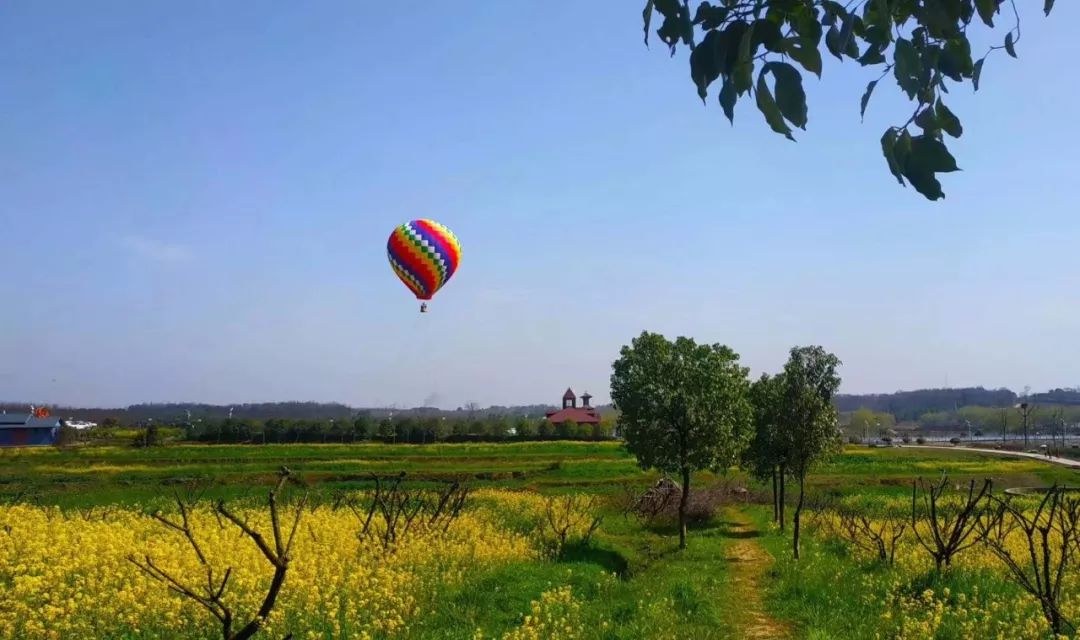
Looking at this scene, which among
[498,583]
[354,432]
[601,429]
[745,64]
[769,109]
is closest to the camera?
[769,109]

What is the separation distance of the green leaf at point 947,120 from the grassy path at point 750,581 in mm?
12771

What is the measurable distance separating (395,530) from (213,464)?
54773mm

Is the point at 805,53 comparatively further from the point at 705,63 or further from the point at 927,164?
the point at 927,164

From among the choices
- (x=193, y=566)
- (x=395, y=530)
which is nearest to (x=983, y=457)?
(x=395, y=530)

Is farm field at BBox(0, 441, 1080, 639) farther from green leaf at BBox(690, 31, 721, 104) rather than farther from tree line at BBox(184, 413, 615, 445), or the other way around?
tree line at BBox(184, 413, 615, 445)

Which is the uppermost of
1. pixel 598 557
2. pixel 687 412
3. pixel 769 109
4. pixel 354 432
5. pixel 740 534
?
Result: pixel 769 109

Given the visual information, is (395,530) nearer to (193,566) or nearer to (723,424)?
(193,566)

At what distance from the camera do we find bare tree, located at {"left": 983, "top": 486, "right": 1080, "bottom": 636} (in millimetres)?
10195

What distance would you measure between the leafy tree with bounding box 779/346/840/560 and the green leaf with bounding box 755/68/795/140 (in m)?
22.5

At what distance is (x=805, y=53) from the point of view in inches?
89.3

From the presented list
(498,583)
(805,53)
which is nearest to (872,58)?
(805,53)

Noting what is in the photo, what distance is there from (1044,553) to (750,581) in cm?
962

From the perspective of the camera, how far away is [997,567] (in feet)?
54.9

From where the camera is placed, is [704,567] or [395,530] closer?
[395,530]
